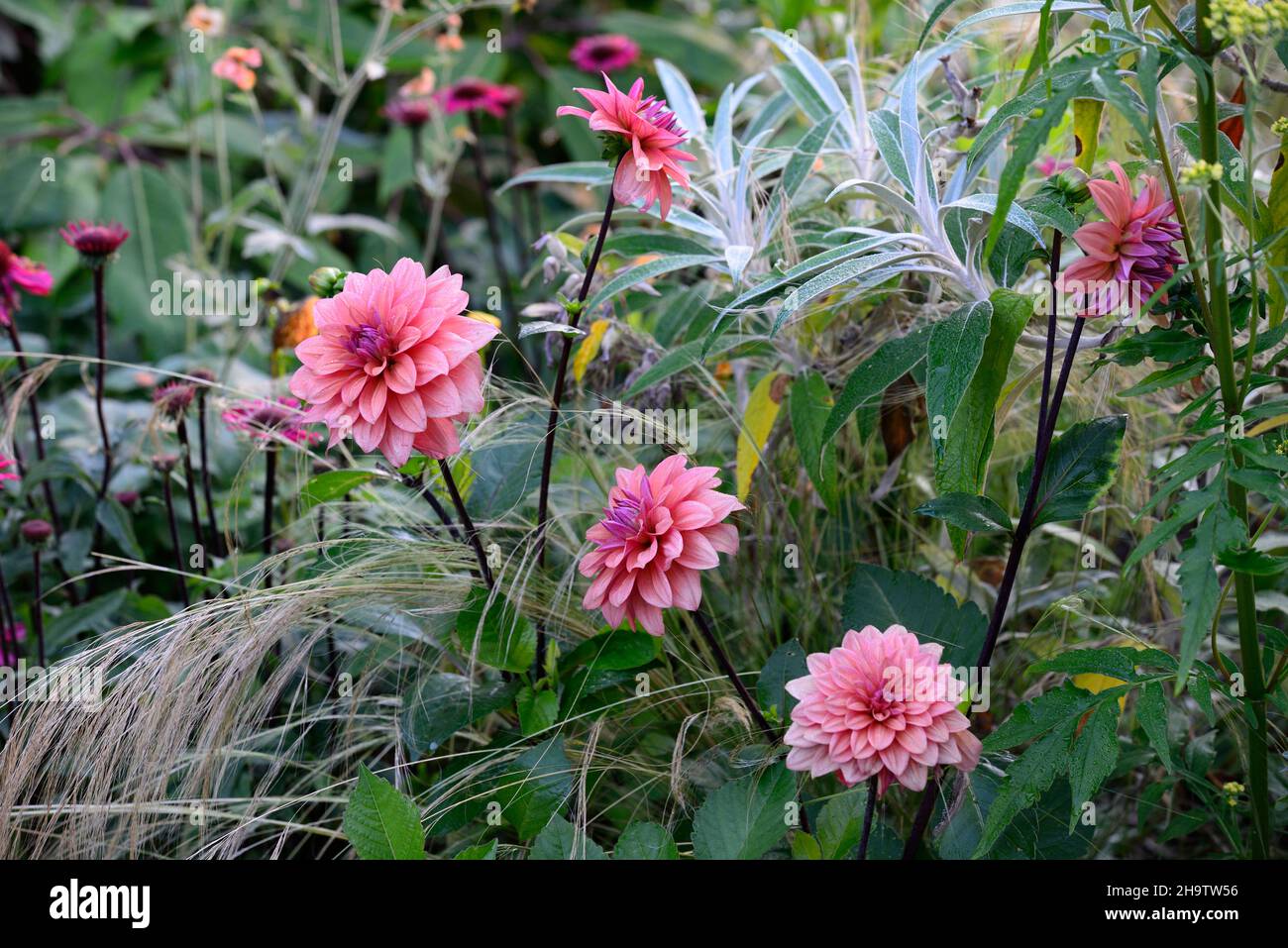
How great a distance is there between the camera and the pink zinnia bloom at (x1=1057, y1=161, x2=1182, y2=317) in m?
0.62

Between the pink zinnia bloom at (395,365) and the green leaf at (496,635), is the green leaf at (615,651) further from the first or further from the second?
the pink zinnia bloom at (395,365)

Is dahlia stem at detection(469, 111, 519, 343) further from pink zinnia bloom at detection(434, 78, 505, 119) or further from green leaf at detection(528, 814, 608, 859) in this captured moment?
green leaf at detection(528, 814, 608, 859)

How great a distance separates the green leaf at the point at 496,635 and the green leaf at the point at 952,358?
0.30 metres

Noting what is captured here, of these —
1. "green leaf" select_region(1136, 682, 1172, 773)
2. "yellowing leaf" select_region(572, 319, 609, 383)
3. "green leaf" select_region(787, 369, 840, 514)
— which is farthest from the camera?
"yellowing leaf" select_region(572, 319, 609, 383)

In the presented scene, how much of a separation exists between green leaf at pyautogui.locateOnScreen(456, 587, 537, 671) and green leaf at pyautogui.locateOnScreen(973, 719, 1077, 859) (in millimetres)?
312

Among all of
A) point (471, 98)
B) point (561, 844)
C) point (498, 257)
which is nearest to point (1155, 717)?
point (561, 844)

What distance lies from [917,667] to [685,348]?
33cm

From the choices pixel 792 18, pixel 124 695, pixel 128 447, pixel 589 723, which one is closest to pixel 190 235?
pixel 128 447

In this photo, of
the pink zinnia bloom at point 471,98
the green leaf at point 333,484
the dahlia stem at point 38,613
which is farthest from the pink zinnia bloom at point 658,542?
the pink zinnia bloom at point 471,98

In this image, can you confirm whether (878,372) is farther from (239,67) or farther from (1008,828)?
(239,67)

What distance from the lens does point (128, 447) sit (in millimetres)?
1088

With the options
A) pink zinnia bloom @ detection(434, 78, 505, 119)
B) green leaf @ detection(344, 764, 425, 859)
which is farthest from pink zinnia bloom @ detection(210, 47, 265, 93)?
green leaf @ detection(344, 764, 425, 859)
